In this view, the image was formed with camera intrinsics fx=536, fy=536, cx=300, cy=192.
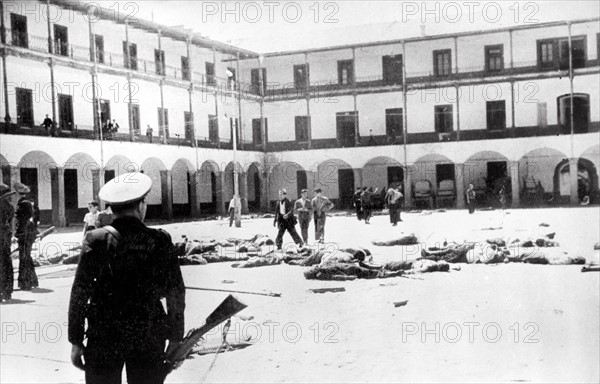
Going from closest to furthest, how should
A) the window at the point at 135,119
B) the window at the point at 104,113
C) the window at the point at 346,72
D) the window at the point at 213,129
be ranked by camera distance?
the window at the point at 104,113, the window at the point at 135,119, the window at the point at 213,129, the window at the point at 346,72

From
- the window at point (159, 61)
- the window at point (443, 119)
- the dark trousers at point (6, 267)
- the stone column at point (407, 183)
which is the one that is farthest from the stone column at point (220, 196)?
the stone column at point (407, 183)

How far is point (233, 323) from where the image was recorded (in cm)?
472

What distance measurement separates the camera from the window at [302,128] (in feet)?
15.9

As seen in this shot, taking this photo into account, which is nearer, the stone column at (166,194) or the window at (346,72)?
the stone column at (166,194)

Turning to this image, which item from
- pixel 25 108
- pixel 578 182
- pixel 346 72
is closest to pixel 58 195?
pixel 25 108

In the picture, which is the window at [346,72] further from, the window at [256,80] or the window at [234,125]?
the window at [234,125]

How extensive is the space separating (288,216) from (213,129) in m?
1.49

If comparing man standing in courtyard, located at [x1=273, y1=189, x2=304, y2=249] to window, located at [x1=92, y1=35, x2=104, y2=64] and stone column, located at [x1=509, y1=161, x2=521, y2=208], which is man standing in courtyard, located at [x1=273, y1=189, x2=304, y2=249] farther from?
stone column, located at [x1=509, y1=161, x2=521, y2=208]

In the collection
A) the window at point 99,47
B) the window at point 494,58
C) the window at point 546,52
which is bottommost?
the window at point 99,47

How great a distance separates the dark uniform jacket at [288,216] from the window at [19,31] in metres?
2.44

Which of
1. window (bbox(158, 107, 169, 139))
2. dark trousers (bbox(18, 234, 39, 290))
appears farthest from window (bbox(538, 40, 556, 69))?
dark trousers (bbox(18, 234, 39, 290))

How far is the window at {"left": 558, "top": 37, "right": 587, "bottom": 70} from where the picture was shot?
4559mm

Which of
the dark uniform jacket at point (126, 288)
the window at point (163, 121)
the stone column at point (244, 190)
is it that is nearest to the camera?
the dark uniform jacket at point (126, 288)

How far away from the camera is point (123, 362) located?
2551 mm
